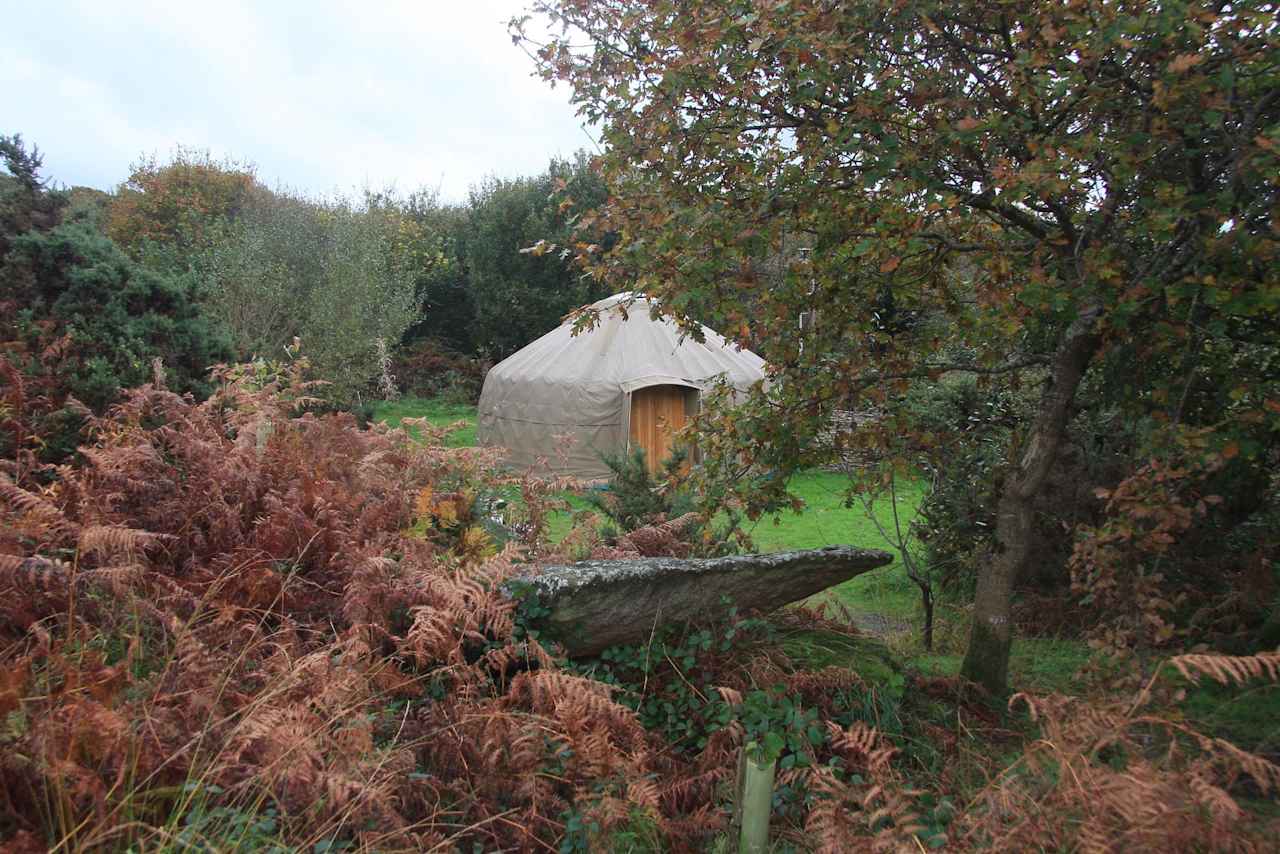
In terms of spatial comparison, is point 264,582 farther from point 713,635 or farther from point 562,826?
point 713,635

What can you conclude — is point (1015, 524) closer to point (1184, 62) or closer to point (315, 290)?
point (1184, 62)

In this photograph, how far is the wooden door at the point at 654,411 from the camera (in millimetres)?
16609

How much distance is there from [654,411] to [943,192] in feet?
42.3

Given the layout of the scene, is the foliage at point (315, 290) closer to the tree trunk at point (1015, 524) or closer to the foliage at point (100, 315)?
the foliage at point (100, 315)

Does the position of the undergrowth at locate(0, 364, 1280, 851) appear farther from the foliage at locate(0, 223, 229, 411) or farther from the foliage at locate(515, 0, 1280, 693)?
the foliage at locate(0, 223, 229, 411)

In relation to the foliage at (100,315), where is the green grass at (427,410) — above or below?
below

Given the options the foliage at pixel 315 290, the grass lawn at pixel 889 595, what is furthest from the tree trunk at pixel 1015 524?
the foliage at pixel 315 290

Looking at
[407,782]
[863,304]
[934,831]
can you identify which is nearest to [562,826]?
[407,782]

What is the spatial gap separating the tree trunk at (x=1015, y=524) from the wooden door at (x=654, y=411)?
38.5ft

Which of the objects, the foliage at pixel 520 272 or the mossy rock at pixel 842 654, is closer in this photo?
the mossy rock at pixel 842 654

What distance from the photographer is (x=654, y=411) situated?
1686 cm

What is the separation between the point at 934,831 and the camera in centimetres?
295

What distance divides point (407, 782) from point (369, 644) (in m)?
0.85

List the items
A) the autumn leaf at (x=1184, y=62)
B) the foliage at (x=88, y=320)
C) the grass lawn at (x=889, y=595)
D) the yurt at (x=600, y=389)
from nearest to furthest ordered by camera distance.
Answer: the autumn leaf at (x=1184, y=62) → the grass lawn at (x=889, y=595) → the foliage at (x=88, y=320) → the yurt at (x=600, y=389)
